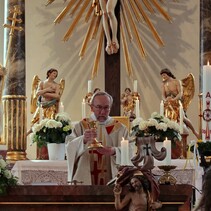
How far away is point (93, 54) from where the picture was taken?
10969 mm

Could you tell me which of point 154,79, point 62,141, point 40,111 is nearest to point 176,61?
point 154,79

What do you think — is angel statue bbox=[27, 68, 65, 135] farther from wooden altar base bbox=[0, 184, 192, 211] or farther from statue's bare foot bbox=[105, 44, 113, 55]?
wooden altar base bbox=[0, 184, 192, 211]

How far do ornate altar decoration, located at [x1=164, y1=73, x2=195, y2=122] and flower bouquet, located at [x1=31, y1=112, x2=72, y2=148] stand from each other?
178 centimetres

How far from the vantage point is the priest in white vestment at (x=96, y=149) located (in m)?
5.70

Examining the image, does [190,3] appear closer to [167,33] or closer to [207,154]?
[167,33]

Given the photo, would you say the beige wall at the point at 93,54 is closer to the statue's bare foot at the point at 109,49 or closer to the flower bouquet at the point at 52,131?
the statue's bare foot at the point at 109,49

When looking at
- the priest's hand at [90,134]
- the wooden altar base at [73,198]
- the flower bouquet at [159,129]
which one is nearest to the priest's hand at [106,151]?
the priest's hand at [90,134]

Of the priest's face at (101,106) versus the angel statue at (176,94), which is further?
the angel statue at (176,94)

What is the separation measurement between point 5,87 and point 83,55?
56.9 inches

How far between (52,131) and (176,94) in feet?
7.16

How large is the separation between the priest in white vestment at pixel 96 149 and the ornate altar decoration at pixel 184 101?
355 cm

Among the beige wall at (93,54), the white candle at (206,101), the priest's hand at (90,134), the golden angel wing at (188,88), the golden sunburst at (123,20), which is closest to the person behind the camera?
the white candle at (206,101)

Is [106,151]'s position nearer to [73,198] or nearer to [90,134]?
[90,134]

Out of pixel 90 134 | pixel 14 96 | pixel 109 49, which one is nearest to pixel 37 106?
pixel 14 96
